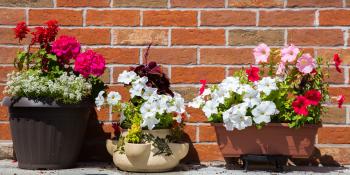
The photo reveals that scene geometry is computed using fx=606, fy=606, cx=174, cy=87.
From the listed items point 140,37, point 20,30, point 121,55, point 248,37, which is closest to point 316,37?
point 248,37

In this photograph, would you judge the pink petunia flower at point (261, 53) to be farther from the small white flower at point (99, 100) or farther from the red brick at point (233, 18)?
the small white flower at point (99, 100)

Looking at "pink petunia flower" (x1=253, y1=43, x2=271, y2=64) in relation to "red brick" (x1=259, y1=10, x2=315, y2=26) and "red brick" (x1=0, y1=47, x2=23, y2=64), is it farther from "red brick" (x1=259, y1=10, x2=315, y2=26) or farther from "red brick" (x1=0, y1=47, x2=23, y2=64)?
"red brick" (x1=0, y1=47, x2=23, y2=64)

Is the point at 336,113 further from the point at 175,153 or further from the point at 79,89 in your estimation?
the point at 79,89

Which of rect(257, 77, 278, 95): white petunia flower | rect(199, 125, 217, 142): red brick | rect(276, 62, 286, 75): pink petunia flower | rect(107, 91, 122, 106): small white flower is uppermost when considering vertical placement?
rect(276, 62, 286, 75): pink petunia flower

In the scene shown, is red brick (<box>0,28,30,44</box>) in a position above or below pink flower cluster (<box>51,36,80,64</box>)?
above

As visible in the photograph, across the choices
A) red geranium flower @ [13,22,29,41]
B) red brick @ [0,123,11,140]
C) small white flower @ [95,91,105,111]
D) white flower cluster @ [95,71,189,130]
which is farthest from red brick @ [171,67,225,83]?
red brick @ [0,123,11,140]

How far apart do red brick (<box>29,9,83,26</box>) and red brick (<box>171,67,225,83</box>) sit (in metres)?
0.59

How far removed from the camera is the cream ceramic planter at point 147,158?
2814 millimetres

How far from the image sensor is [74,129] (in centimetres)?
296

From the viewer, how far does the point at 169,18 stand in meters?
3.24

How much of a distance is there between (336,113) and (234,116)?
0.71 metres

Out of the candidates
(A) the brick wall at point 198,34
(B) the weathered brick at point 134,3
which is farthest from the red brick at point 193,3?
(B) the weathered brick at point 134,3

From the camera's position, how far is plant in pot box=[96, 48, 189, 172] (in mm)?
2848

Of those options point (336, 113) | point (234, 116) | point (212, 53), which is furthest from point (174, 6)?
point (336, 113)
